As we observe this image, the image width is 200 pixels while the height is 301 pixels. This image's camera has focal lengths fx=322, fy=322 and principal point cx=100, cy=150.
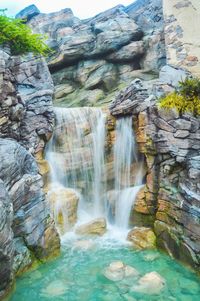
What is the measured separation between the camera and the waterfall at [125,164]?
11223 millimetres

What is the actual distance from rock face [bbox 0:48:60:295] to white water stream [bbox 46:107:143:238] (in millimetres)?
807

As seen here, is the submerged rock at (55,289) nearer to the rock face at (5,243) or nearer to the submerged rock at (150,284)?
the rock face at (5,243)

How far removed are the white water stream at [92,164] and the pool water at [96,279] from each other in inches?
79.3

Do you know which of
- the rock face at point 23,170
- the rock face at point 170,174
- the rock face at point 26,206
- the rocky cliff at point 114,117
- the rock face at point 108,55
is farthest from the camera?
the rock face at point 108,55

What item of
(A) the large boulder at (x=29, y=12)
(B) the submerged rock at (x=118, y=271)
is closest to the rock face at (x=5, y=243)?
(B) the submerged rock at (x=118, y=271)

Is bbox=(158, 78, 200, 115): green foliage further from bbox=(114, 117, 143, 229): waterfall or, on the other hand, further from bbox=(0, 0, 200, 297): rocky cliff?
bbox=(114, 117, 143, 229): waterfall

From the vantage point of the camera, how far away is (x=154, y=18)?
18500 mm

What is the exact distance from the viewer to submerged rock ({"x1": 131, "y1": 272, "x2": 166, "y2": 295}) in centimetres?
720

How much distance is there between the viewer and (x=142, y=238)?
9859 millimetres

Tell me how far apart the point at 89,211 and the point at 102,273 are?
12.1ft

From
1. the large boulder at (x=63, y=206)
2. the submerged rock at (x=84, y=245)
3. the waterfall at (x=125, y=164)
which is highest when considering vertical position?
the waterfall at (x=125, y=164)

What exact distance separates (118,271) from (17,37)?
32.3 feet

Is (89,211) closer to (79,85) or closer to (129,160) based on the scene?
(129,160)

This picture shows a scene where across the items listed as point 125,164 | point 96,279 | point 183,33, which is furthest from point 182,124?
point 183,33
